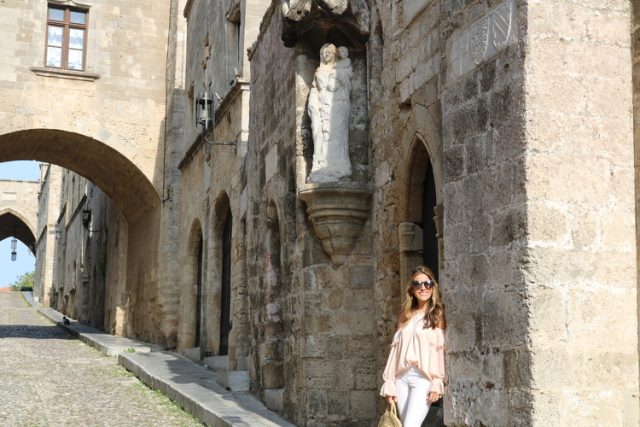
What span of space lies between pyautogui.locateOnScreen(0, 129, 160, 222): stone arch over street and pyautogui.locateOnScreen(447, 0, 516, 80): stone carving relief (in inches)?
516

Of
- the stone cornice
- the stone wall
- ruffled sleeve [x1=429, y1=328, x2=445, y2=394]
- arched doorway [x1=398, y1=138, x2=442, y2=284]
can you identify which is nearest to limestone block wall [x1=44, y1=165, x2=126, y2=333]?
the stone wall

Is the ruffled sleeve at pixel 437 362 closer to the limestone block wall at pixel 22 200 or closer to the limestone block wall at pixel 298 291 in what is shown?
the limestone block wall at pixel 298 291

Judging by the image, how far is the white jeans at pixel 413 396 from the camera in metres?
4.46

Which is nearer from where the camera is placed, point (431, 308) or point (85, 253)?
point (431, 308)

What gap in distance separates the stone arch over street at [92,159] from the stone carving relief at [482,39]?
1310 cm

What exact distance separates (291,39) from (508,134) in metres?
4.01

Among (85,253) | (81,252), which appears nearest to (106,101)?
(85,253)

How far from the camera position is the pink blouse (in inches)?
176

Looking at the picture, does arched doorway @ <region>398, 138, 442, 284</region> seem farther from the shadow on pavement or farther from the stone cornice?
the shadow on pavement

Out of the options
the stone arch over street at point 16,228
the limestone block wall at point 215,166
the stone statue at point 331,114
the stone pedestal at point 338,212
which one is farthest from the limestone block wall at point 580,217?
the stone arch over street at point 16,228

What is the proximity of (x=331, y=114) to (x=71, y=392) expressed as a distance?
574 centimetres

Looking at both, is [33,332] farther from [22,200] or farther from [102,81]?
[22,200]

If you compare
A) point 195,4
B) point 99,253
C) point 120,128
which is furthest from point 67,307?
point 195,4

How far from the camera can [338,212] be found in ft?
22.6
